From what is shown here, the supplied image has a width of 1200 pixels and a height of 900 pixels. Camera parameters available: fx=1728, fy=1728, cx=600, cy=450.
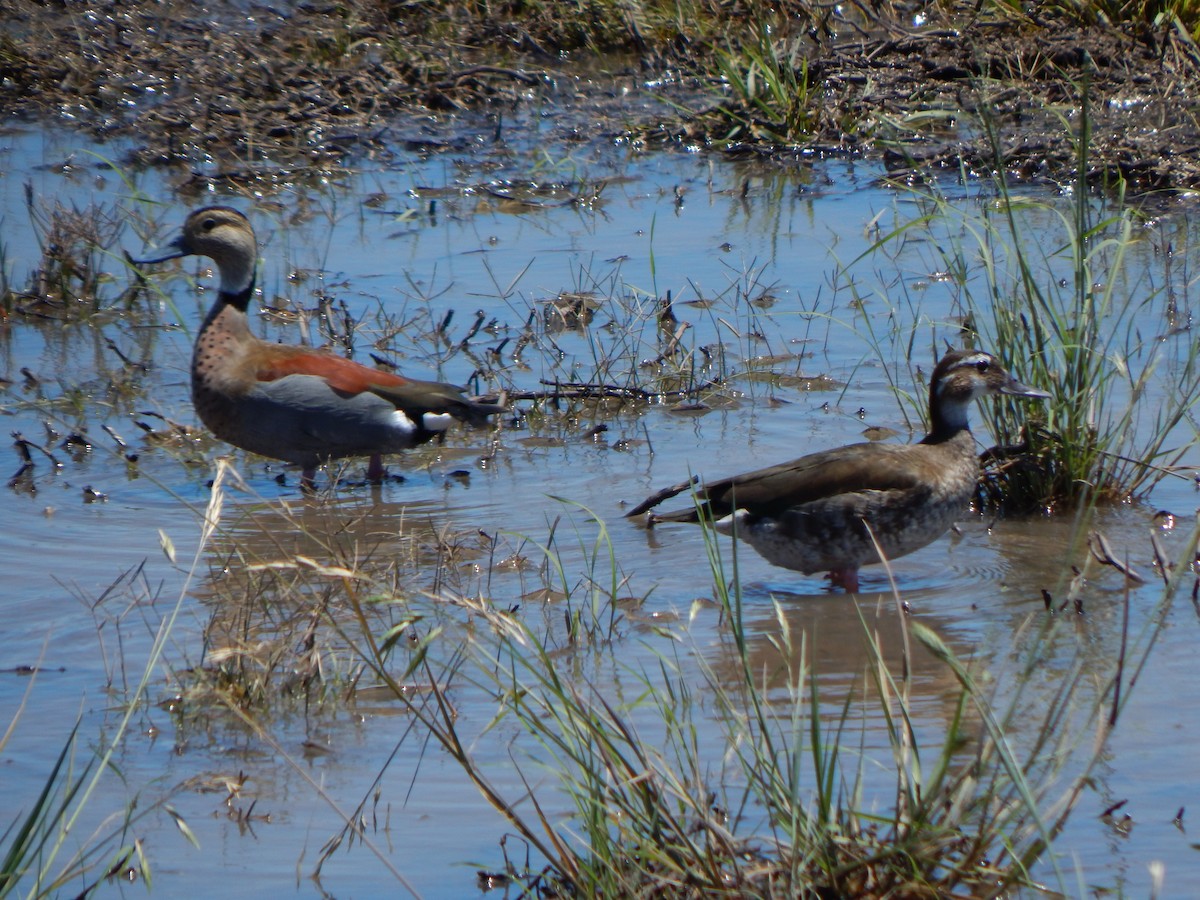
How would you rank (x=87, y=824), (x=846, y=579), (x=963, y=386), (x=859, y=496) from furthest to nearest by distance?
(x=963, y=386)
(x=846, y=579)
(x=859, y=496)
(x=87, y=824)

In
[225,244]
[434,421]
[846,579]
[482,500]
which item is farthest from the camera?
[225,244]

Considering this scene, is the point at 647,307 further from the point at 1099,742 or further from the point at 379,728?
the point at 1099,742

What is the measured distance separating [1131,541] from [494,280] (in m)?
3.86

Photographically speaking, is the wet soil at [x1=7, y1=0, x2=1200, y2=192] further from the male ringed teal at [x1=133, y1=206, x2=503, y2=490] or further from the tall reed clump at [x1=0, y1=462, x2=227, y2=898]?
the tall reed clump at [x1=0, y1=462, x2=227, y2=898]

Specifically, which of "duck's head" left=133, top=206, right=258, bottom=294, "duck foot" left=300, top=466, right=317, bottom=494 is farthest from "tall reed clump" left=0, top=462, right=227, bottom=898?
"duck's head" left=133, top=206, right=258, bottom=294

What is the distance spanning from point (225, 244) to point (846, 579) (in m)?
3.56

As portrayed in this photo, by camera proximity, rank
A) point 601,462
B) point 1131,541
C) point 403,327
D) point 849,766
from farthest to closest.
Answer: point 403,327 < point 601,462 < point 1131,541 < point 849,766

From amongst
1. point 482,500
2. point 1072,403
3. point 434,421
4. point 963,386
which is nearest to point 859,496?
point 963,386

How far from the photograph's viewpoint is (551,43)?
13.5 m

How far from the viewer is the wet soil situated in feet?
36.1

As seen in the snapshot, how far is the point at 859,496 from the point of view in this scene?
5.88 m

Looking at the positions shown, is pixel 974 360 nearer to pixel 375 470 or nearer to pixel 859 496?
pixel 859 496

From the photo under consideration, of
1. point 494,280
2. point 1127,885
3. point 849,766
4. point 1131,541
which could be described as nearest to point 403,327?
point 494,280

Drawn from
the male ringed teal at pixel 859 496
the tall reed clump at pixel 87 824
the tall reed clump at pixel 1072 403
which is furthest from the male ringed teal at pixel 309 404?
the tall reed clump at pixel 87 824
